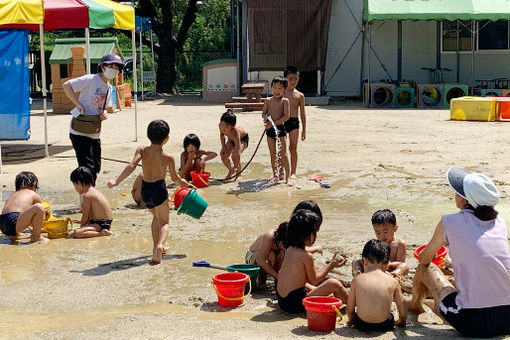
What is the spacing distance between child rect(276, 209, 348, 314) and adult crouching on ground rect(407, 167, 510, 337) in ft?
3.32

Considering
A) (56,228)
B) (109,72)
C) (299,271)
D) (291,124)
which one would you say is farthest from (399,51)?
(299,271)

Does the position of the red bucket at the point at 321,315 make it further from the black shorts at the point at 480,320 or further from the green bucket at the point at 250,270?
the green bucket at the point at 250,270

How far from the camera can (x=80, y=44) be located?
2567 centimetres

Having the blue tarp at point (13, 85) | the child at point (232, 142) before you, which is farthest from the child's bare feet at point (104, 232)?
the blue tarp at point (13, 85)

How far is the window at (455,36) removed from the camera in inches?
1097

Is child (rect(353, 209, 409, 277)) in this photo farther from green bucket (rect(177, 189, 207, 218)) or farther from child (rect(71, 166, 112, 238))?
child (rect(71, 166, 112, 238))

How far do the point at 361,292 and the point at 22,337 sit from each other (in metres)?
2.43

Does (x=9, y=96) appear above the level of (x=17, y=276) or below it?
above

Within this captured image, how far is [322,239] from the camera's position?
28.7 ft

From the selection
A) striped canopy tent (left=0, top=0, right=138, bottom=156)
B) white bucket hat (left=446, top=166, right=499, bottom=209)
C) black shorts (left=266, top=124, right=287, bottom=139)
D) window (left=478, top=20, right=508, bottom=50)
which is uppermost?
window (left=478, top=20, right=508, bottom=50)

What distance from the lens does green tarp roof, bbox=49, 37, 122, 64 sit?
979 inches

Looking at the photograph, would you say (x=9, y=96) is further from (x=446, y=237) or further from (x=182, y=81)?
(x=182, y=81)

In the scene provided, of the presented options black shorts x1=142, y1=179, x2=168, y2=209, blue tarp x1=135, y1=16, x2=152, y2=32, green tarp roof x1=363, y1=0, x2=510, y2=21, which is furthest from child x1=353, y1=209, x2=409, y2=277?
blue tarp x1=135, y1=16, x2=152, y2=32

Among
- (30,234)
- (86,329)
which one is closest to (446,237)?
(86,329)
